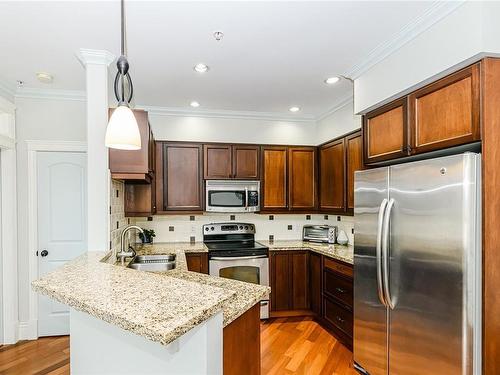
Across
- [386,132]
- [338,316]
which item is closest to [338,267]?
[338,316]

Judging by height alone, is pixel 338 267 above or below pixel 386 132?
below

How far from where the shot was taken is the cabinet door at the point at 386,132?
233 cm

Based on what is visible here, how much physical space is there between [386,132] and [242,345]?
1.90 m

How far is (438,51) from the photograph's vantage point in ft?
6.45

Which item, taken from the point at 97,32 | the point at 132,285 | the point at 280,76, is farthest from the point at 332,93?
the point at 132,285

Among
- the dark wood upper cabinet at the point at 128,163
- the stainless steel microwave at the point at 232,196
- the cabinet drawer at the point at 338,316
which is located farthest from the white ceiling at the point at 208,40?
the cabinet drawer at the point at 338,316

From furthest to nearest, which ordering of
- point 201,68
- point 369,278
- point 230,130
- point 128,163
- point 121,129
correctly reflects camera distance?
point 230,130, point 201,68, point 128,163, point 369,278, point 121,129

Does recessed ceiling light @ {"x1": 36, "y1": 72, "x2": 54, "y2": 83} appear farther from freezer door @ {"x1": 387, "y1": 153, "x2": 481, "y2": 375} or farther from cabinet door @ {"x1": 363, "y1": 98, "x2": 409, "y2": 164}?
freezer door @ {"x1": 387, "y1": 153, "x2": 481, "y2": 375}

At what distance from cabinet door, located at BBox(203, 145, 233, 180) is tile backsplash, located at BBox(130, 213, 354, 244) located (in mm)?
625

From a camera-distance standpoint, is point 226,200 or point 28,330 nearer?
point 28,330

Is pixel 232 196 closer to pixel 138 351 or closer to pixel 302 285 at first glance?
pixel 302 285

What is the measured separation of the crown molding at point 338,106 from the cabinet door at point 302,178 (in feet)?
1.58

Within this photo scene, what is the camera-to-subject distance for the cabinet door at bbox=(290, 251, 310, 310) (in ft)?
13.3

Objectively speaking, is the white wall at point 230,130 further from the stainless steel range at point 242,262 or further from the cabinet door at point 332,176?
the stainless steel range at point 242,262
